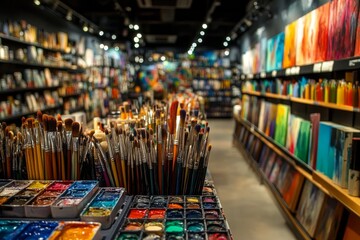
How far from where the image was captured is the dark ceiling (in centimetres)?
729

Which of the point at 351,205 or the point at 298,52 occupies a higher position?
the point at 298,52

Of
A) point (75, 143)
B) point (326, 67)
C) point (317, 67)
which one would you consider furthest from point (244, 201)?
point (75, 143)

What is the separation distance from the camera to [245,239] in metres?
3.36

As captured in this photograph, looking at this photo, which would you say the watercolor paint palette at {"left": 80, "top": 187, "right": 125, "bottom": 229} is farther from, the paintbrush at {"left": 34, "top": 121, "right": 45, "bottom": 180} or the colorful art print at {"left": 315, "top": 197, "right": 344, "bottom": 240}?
the colorful art print at {"left": 315, "top": 197, "right": 344, "bottom": 240}

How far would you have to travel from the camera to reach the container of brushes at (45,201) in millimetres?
1396

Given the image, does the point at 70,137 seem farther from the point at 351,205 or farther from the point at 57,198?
the point at 351,205

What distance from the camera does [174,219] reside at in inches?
56.4

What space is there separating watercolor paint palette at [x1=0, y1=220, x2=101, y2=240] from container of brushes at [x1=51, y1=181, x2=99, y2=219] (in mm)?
81

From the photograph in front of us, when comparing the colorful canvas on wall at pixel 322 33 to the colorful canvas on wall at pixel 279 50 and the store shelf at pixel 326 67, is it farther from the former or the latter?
the colorful canvas on wall at pixel 279 50

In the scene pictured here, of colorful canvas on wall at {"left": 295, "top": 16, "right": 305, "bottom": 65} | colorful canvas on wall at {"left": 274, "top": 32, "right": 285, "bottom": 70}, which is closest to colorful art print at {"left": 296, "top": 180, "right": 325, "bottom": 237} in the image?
colorful canvas on wall at {"left": 295, "top": 16, "right": 305, "bottom": 65}

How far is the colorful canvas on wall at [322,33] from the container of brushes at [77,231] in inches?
104

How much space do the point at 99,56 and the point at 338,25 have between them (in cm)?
928

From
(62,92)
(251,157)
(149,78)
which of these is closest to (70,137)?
(251,157)

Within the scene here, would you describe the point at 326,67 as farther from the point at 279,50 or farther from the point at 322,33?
the point at 279,50
